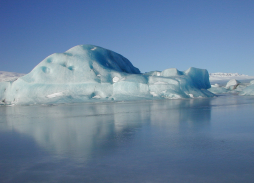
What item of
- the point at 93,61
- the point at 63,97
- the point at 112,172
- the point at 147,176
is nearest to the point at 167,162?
the point at 147,176

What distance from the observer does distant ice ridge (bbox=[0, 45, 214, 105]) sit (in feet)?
47.0

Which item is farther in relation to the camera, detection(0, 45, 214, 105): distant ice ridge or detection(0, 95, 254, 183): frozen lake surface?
detection(0, 45, 214, 105): distant ice ridge

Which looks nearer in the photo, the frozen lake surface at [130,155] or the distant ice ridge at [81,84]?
the frozen lake surface at [130,155]

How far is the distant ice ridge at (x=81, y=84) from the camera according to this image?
1433 centimetres

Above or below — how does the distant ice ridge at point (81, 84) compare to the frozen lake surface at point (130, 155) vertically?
above

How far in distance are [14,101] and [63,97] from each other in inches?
138

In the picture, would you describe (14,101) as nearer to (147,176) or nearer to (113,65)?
(113,65)

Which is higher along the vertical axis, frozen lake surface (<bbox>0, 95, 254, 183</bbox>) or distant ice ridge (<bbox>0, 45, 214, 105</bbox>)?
distant ice ridge (<bbox>0, 45, 214, 105</bbox>)

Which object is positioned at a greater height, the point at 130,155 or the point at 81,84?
the point at 81,84

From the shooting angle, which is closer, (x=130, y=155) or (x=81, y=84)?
(x=130, y=155)

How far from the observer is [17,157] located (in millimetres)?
3049

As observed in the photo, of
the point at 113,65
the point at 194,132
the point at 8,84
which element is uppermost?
the point at 113,65

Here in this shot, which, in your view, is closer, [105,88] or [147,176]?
[147,176]

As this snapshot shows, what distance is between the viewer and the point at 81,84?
14.6 meters
